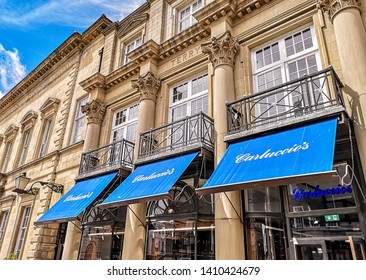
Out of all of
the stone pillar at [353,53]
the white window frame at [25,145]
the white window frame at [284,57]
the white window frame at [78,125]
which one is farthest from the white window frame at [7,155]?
the stone pillar at [353,53]

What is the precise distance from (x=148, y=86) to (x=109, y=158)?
3.32 meters

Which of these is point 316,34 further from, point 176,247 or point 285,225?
point 176,247

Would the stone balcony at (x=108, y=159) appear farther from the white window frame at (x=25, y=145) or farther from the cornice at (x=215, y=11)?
the white window frame at (x=25, y=145)

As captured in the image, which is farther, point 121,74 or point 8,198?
point 8,198

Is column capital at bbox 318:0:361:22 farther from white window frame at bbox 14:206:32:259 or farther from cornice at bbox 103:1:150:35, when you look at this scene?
white window frame at bbox 14:206:32:259

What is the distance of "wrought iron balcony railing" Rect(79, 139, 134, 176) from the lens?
10.5m

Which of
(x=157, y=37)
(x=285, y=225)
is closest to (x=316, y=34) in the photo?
(x=285, y=225)

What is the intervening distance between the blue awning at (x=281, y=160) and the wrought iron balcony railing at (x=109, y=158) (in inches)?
194

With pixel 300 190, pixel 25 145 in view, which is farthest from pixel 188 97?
pixel 25 145

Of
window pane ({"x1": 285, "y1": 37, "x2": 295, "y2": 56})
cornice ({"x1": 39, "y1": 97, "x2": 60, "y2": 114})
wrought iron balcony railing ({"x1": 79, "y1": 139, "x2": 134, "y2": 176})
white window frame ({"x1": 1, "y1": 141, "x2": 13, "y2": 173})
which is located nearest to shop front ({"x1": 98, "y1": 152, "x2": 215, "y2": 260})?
wrought iron balcony railing ({"x1": 79, "y1": 139, "x2": 134, "y2": 176})

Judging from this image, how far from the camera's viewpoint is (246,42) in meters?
9.20

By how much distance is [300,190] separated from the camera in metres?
6.59

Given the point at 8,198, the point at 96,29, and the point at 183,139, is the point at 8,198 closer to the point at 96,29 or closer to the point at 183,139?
the point at 96,29

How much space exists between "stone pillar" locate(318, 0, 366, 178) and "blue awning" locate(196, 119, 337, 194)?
2.48 ft
